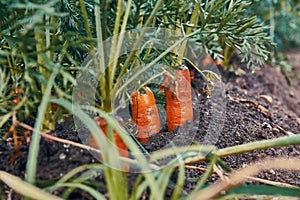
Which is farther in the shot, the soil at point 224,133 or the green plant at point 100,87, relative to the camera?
the soil at point 224,133

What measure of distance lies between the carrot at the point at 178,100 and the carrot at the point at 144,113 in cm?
7

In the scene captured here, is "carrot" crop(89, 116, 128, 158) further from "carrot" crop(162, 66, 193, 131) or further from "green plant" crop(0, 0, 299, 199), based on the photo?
"carrot" crop(162, 66, 193, 131)

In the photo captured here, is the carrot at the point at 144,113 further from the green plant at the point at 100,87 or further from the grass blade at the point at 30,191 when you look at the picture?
the grass blade at the point at 30,191

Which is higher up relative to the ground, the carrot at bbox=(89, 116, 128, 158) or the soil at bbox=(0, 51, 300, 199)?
the carrot at bbox=(89, 116, 128, 158)

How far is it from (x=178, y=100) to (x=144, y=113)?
0.12m

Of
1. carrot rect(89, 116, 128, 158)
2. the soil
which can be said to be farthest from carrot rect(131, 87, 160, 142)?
carrot rect(89, 116, 128, 158)

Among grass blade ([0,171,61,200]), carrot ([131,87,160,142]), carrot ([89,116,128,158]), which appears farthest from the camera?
carrot ([131,87,160,142])

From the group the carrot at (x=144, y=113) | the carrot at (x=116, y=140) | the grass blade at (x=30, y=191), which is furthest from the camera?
the carrot at (x=144, y=113)

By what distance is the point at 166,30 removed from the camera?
1.77 m

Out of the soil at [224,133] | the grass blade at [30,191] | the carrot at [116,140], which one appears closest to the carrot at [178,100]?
the soil at [224,133]

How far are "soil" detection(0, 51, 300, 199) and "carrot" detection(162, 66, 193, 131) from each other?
0.03 metres

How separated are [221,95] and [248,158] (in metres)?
0.51

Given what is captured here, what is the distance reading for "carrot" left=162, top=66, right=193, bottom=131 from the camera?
160 cm

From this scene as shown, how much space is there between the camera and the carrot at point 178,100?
5.24 feet
